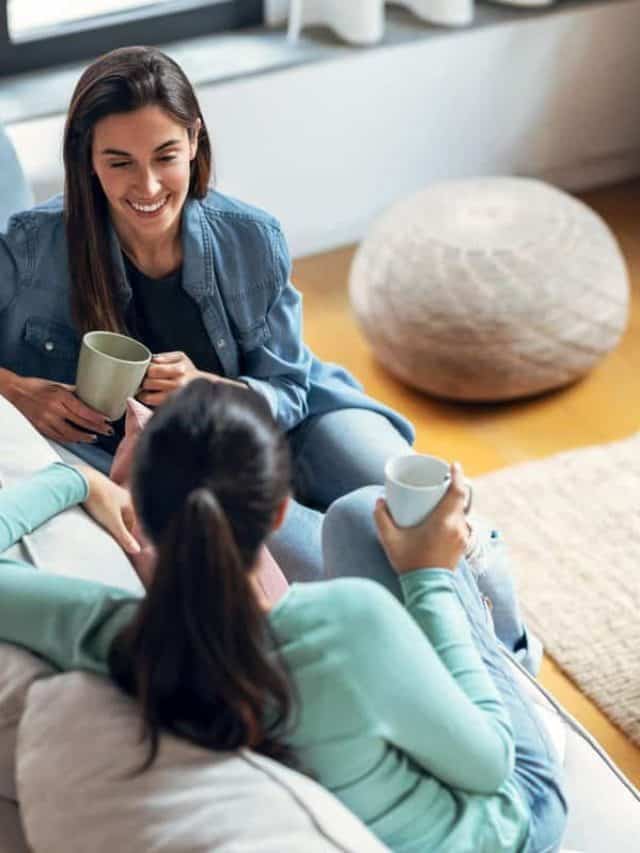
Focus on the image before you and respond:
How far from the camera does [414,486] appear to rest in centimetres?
153

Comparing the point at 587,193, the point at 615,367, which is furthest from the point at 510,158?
the point at 615,367

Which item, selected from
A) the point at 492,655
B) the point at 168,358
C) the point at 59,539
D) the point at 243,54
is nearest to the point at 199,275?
the point at 168,358

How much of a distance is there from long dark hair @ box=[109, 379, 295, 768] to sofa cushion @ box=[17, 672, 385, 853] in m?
0.02

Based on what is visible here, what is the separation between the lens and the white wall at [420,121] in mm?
3318

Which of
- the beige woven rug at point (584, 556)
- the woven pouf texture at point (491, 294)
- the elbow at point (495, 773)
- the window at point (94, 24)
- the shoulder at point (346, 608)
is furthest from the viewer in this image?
the window at point (94, 24)

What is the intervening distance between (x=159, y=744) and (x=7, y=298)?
3.18ft

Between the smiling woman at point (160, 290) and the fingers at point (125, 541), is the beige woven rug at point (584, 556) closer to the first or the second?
the smiling woman at point (160, 290)

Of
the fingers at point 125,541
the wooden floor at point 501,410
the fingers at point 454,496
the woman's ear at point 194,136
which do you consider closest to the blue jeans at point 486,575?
the fingers at point 454,496

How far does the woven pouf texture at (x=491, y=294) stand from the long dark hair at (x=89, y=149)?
1.01 metres

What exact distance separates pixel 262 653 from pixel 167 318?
0.93 metres

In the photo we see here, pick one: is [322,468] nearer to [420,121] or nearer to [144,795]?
[144,795]

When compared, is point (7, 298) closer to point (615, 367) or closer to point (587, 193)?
point (615, 367)

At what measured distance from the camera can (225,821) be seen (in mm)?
1109

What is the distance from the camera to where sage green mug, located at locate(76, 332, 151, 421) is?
177cm
